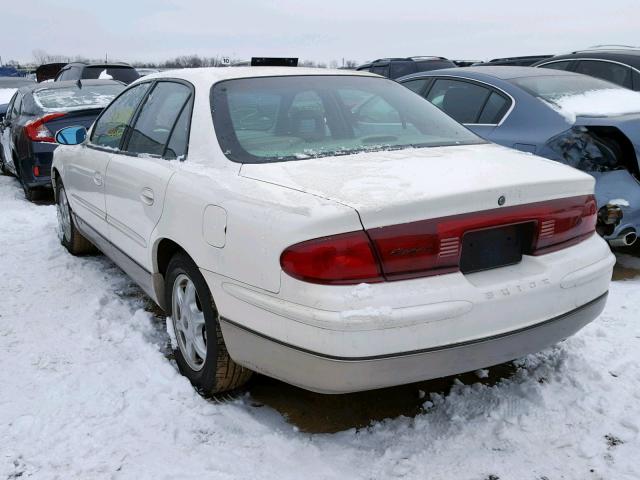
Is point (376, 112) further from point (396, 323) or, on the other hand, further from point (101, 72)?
point (101, 72)

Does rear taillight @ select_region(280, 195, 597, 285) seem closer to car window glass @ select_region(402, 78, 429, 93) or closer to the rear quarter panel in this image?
the rear quarter panel

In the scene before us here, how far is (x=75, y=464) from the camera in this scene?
2357 mm

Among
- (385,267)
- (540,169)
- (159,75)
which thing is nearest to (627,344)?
(540,169)

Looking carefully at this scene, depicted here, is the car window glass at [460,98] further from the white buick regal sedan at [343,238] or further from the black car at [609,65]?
the black car at [609,65]

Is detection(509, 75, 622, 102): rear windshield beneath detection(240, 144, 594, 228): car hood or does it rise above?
above

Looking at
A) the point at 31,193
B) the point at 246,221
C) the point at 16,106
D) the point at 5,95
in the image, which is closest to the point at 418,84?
the point at 246,221

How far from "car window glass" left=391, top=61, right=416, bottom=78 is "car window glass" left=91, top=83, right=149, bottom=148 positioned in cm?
999

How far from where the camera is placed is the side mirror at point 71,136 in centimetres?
439

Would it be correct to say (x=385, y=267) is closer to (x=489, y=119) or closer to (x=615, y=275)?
(x=615, y=275)

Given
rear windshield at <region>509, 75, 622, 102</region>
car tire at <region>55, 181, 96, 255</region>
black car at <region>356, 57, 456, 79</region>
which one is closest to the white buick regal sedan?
car tire at <region>55, 181, 96, 255</region>

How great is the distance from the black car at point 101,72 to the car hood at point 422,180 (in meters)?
12.3

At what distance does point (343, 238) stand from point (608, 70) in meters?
7.56

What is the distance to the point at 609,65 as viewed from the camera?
26.8 feet

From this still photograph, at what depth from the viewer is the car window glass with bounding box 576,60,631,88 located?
8016 mm
